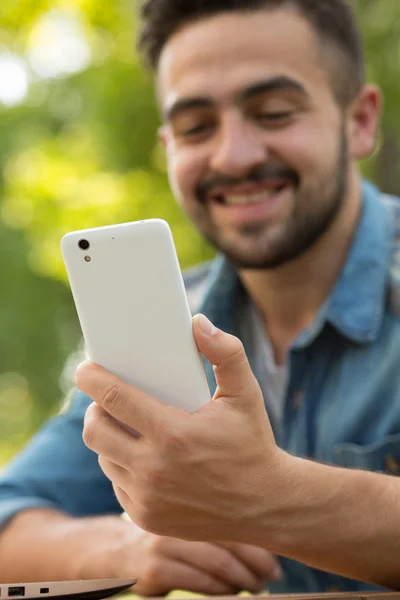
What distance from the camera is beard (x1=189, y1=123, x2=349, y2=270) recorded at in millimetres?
1655

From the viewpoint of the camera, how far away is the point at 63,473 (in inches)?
62.5

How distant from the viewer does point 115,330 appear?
2.87ft

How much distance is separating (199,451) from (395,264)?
0.98 metres

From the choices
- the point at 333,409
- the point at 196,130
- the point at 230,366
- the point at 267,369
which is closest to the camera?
the point at 230,366

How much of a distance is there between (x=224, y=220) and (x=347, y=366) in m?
0.43

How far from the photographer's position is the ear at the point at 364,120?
185cm

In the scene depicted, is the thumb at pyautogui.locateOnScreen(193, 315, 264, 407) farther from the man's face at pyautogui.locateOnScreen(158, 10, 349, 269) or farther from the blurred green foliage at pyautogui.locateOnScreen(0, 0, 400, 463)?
the blurred green foliage at pyautogui.locateOnScreen(0, 0, 400, 463)

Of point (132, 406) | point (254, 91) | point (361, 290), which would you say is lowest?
point (361, 290)

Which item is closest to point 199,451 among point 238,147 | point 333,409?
point 333,409

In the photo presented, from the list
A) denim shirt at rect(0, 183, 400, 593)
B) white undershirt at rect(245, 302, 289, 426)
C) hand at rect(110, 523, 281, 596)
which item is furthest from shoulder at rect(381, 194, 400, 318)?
hand at rect(110, 523, 281, 596)

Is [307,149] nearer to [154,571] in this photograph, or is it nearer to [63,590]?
[154,571]

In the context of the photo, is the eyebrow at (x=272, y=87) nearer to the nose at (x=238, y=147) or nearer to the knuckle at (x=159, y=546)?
the nose at (x=238, y=147)

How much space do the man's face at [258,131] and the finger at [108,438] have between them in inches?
34.5

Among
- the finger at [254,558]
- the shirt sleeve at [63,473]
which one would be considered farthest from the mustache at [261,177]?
the finger at [254,558]
